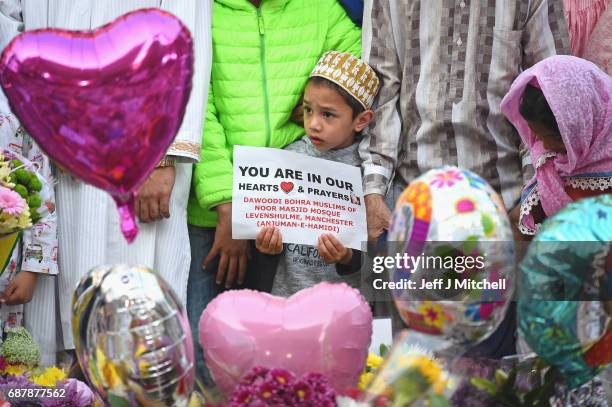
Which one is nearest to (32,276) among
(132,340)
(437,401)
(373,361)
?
(373,361)

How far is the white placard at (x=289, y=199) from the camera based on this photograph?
2441 mm

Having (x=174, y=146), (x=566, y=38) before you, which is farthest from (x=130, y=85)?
(x=566, y=38)

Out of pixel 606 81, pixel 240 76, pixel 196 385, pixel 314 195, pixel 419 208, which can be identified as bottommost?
pixel 196 385

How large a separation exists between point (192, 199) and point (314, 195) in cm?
42

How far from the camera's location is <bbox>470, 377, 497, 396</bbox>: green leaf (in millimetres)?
1424

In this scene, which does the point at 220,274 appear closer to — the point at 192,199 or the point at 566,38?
the point at 192,199

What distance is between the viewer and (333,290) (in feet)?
4.91

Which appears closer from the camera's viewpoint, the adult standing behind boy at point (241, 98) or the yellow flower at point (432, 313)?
the yellow flower at point (432, 313)

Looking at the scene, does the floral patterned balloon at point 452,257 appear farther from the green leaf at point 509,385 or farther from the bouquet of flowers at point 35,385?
the bouquet of flowers at point 35,385

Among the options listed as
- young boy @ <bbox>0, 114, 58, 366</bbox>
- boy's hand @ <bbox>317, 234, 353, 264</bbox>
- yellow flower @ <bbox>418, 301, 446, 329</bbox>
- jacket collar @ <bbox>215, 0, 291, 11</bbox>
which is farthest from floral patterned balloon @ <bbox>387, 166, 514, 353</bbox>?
jacket collar @ <bbox>215, 0, 291, 11</bbox>

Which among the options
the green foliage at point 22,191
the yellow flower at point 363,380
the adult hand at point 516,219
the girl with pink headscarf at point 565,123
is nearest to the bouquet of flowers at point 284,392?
the yellow flower at point 363,380

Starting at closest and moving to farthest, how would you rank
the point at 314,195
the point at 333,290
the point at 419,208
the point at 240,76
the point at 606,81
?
the point at 419,208, the point at 333,290, the point at 606,81, the point at 314,195, the point at 240,76

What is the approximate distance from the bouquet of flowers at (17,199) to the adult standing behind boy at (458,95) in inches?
36.8

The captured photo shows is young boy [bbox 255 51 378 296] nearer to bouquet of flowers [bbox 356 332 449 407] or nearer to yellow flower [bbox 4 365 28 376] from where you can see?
yellow flower [bbox 4 365 28 376]
